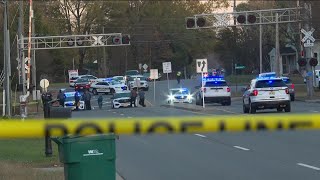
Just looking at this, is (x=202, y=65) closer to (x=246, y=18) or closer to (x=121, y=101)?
(x=246, y=18)

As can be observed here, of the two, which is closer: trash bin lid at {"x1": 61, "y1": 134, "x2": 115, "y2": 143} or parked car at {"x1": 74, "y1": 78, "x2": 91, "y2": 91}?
trash bin lid at {"x1": 61, "y1": 134, "x2": 115, "y2": 143}

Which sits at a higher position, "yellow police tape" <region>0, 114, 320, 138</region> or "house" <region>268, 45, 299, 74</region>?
"house" <region>268, 45, 299, 74</region>

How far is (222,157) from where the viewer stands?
15734 mm

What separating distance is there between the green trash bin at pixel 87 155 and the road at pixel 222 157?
13.8 feet

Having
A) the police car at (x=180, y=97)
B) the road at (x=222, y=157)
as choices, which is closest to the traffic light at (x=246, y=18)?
the police car at (x=180, y=97)

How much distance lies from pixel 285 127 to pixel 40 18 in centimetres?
7646

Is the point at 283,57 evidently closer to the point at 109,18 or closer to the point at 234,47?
the point at 234,47

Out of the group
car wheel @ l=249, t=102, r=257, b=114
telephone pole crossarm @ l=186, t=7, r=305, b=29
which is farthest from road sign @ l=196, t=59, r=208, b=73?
car wheel @ l=249, t=102, r=257, b=114

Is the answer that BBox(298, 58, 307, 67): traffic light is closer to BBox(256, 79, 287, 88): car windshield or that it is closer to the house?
BBox(256, 79, 287, 88): car windshield

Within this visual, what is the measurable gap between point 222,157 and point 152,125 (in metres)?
11.2

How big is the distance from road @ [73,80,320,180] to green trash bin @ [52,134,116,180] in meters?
4.21

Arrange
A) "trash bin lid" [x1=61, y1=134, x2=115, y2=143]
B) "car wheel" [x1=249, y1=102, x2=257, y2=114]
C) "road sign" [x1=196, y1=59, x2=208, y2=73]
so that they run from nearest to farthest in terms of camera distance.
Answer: "trash bin lid" [x1=61, y1=134, x2=115, y2=143] → "car wheel" [x1=249, y1=102, x2=257, y2=114] → "road sign" [x1=196, y1=59, x2=208, y2=73]

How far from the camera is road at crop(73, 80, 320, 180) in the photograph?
503 inches

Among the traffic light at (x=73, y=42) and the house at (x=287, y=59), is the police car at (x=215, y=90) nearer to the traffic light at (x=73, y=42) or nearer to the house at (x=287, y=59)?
the traffic light at (x=73, y=42)
